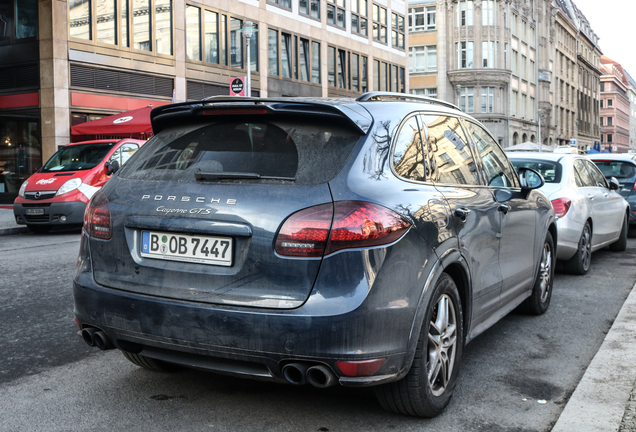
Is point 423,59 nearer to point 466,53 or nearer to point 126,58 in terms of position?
point 466,53

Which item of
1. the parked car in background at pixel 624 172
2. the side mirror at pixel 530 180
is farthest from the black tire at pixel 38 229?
the side mirror at pixel 530 180

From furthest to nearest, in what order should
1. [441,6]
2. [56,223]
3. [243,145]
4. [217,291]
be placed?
[441,6] → [56,223] → [243,145] → [217,291]

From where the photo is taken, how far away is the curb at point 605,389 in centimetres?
338

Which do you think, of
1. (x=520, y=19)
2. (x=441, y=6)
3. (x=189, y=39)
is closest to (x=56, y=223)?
(x=189, y=39)

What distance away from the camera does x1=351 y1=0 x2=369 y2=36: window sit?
126 ft

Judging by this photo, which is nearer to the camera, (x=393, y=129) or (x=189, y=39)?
(x=393, y=129)

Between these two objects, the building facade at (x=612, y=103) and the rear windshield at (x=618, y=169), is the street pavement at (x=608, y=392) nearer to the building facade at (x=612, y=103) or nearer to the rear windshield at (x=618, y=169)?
the rear windshield at (x=618, y=169)

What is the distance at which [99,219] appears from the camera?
3521mm

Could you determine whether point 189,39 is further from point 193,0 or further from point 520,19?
point 520,19

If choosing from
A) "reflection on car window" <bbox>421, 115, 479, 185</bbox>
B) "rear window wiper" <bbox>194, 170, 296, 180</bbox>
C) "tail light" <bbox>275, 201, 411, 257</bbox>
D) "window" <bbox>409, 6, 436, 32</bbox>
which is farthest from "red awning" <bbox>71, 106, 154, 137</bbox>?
"window" <bbox>409, 6, 436, 32</bbox>

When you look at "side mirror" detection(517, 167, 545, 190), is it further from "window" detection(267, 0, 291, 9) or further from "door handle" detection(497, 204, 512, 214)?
"window" detection(267, 0, 291, 9)

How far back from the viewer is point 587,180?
8.87 m

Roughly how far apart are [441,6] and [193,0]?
3871cm

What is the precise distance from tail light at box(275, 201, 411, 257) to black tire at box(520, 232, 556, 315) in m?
2.95
